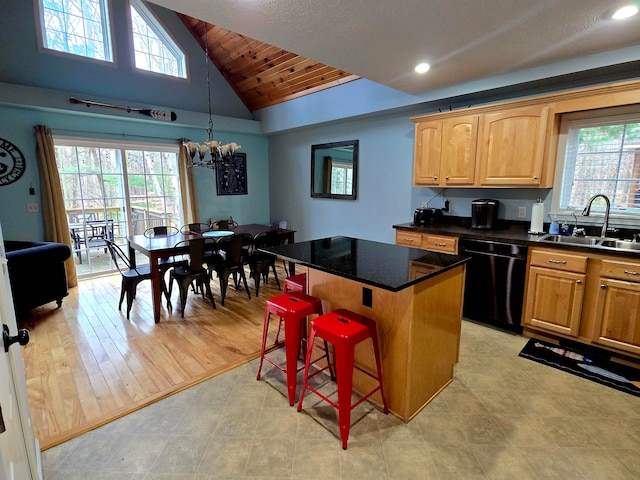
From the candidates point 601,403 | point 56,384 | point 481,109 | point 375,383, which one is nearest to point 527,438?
point 601,403

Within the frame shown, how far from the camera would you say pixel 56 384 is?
239cm

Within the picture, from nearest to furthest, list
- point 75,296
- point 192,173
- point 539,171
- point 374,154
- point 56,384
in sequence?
1. point 56,384
2. point 539,171
3. point 75,296
4. point 374,154
5. point 192,173

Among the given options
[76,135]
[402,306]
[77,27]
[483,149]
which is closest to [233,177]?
[76,135]

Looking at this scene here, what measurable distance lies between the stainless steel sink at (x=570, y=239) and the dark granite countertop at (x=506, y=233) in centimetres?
7

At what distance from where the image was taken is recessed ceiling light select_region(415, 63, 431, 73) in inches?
117

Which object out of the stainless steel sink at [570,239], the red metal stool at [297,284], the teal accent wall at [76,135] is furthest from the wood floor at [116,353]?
the stainless steel sink at [570,239]

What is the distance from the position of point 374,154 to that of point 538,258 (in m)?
2.51

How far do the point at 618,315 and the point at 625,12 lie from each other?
2.06m

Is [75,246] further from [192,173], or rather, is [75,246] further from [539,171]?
[539,171]

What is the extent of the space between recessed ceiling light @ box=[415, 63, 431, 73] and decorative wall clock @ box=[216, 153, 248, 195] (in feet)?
12.5

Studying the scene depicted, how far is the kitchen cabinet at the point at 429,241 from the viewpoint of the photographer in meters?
3.33

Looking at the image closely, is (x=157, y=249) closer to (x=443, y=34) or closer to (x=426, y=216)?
(x=426, y=216)

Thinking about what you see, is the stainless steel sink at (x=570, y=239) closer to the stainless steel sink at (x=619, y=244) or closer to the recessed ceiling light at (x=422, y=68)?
the stainless steel sink at (x=619, y=244)

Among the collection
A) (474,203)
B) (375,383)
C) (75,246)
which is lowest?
(375,383)
